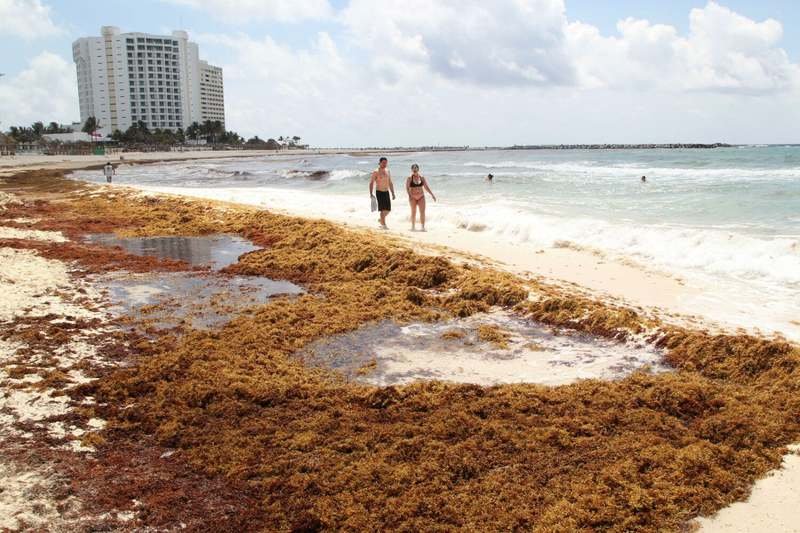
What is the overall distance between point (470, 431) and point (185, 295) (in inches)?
189

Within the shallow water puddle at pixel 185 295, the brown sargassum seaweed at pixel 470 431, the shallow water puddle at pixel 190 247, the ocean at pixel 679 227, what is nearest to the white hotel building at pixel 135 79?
the ocean at pixel 679 227

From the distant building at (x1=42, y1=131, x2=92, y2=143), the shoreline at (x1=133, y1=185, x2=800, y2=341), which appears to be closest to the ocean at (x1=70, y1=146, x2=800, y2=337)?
the shoreline at (x1=133, y1=185, x2=800, y2=341)

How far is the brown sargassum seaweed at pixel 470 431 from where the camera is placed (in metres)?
2.95

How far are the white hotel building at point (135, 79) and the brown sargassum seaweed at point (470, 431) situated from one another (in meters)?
168

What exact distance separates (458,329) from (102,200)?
1723cm

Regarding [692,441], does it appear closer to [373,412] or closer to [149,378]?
[373,412]

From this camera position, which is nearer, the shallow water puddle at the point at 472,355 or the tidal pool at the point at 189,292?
the shallow water puddle at the point at 472,355

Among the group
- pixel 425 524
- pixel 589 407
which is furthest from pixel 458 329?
pixel 425 524

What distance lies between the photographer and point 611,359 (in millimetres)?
5004

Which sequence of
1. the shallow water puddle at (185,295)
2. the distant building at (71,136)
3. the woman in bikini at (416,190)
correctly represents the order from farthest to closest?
the distant building at (71,136) < the woman in bikini at (416,190) < the shallow water puddle at (185,295)

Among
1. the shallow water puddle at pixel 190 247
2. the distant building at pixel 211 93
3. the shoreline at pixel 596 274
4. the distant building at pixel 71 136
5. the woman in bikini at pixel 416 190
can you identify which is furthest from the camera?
the distant building at pixel 211 93

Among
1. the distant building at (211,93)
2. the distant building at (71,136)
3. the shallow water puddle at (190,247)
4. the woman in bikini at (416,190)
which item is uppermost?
the distant building at (211,93)

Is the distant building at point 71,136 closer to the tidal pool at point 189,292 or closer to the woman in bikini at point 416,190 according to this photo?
the woman in bikini at point 416,190

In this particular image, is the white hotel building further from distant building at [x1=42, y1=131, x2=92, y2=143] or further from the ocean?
the ocean
